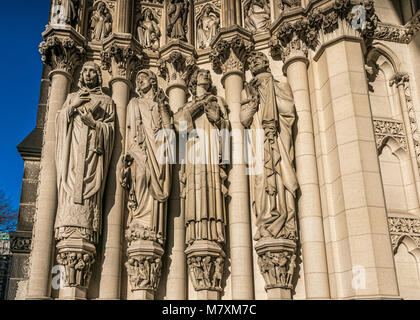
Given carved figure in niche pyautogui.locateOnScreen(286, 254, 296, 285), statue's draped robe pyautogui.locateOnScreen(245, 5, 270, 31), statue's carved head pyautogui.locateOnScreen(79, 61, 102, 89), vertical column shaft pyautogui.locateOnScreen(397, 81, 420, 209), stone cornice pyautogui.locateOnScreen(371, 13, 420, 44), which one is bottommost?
carved figure in niche pyautogui.locateOnScreen(286, 254, 296, 285)

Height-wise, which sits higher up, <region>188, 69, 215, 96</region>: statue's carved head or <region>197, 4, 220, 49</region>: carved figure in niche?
<region>197, 4, 220, 49</region>: carved figure in niche

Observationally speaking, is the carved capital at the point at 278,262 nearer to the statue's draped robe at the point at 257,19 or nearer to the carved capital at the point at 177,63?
the carved capital at the point at 177,63

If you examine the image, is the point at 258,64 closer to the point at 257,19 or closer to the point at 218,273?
the point at 257,19

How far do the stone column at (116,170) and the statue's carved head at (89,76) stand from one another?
1.73 ft

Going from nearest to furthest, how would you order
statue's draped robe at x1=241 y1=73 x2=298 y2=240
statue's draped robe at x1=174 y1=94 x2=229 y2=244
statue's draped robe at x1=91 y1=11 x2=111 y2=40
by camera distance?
statue's draped robe at x1=241 y1=73 x2=298 y2=240 < statue's draped robe at x1=174 y1=94 x2=229 y2=244 < statue's draped robe at x1=91 y1=11 x2=111 y2=40

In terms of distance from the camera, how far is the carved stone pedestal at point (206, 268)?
7418 millimetres

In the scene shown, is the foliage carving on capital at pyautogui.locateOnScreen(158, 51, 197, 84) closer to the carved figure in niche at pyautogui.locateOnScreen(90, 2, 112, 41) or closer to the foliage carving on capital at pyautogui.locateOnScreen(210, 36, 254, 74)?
the foliage carving on capital at pyautogui.locateOnScreen(210, 36, 254, 74)

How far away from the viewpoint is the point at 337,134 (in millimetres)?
7488

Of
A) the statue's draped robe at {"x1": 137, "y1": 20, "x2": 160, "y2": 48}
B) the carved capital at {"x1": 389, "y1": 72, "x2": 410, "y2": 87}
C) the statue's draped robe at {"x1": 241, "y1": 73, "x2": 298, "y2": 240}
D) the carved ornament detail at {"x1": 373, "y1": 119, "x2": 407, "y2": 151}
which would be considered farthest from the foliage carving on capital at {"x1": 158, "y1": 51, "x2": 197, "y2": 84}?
the carved capital at {"x1": 389, "y1": 72, "x2": 410, "y2": 87}

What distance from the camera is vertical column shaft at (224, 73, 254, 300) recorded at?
7504 mm

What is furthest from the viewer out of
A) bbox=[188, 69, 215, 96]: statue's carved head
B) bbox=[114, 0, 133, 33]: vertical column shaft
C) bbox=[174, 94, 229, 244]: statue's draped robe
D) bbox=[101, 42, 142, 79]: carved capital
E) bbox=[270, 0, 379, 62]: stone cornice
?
bbox=[114, 0, 133, 33]: vertical column shaft

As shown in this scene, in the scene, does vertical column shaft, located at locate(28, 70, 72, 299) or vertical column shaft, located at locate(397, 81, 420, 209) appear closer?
vertical column shaft, located at locate(28, 70, 72, 299)

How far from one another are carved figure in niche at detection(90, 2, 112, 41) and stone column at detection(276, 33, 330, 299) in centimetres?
397
